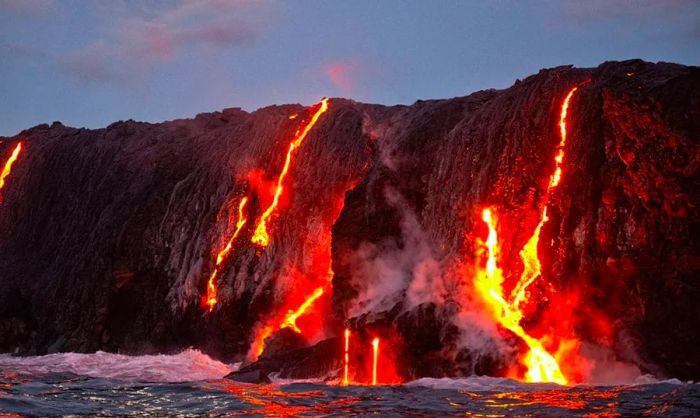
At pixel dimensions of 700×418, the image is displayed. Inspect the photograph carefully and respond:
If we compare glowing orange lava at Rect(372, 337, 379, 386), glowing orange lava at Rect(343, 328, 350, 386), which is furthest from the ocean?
glowing orange lava at Rect(343, 328, 350, 386)

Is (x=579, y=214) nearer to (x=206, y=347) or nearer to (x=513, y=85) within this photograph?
(x=513, y=85)

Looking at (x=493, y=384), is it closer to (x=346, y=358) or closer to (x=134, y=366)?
(x=346, y=358)

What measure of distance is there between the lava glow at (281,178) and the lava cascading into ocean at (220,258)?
0.80 m

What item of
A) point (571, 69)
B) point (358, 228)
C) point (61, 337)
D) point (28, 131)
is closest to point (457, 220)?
point (358, 228)

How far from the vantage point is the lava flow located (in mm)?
14656

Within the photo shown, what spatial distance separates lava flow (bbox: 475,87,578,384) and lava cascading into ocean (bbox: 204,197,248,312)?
9.14m

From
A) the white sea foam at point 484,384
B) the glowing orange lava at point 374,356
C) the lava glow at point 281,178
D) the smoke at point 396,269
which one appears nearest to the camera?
the white sea foam at point 484,384

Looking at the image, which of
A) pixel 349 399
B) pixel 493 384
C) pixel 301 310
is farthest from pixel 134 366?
pixel 349 399

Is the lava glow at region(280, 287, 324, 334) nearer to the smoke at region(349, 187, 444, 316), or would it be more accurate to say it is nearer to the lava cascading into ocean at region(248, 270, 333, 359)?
the lava cascading into ocean at region(248, 270, 333, 359)

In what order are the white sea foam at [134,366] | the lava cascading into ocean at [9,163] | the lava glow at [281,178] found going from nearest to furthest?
the white sea foam at [134,366] → the lava glow at [281,178] → the lava cascading into ocean at [9,163]

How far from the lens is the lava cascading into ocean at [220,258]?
23.4m

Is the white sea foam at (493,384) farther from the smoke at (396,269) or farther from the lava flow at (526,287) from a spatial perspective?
the smoke at (396,269)

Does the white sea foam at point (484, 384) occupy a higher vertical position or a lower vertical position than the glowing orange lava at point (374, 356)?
lower

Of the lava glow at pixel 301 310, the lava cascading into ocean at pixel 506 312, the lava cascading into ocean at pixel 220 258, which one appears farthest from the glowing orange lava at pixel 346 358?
the lava cascading into ocean at pixel 220 258
